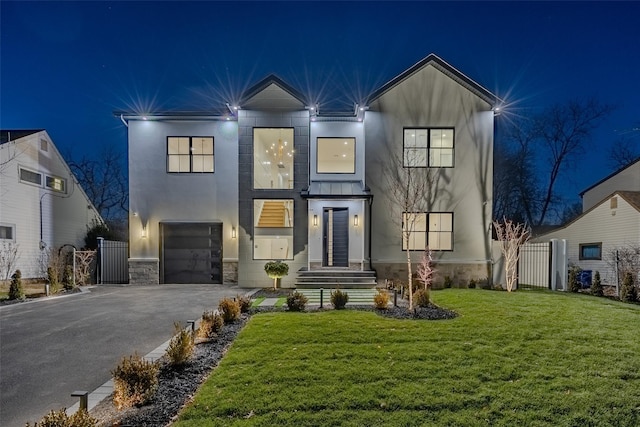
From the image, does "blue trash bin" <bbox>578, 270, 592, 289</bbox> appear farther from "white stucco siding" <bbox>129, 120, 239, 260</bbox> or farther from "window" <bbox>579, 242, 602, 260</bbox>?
"white stucco siding" <bbox>129, 120, 239, 260</bbox>

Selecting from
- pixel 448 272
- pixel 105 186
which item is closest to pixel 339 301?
pixel 448 272

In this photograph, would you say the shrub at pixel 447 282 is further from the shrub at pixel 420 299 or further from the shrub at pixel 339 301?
the shrub at pixel 339 301

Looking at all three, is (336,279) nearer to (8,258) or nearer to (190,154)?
(190,154)

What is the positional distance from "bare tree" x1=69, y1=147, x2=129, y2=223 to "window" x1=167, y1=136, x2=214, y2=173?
2007cm

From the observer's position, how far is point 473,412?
11.3 feet

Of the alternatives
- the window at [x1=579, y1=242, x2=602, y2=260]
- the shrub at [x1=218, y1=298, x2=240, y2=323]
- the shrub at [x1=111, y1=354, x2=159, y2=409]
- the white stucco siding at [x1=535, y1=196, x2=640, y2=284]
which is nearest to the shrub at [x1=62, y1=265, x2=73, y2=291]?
the shrub at [x1=218, y1=298, x2=240, y2=323]

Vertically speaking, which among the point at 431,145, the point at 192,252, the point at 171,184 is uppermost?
the point at 431,145

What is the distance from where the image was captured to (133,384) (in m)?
3.59

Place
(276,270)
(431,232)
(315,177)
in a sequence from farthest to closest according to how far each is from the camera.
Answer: (315,177) → (431,232) → (276,270)

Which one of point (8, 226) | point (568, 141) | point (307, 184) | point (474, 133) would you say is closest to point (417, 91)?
point (474, 133)

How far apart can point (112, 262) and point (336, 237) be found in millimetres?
10804

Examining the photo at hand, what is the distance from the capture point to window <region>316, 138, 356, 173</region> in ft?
46.0

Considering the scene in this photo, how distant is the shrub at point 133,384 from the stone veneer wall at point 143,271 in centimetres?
1173

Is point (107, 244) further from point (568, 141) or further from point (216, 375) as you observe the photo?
point (568, 141)
